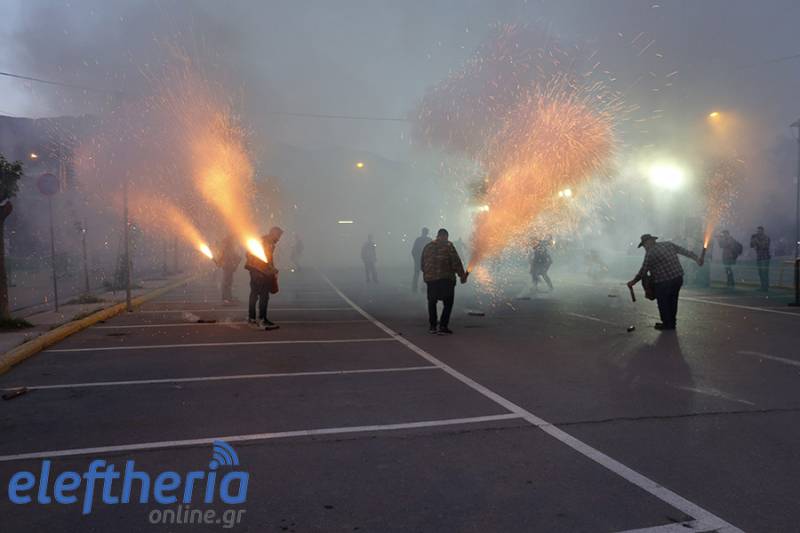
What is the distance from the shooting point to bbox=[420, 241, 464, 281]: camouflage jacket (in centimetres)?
1062

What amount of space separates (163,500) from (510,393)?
3.61 meters

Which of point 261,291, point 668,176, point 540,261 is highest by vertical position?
point 668,176

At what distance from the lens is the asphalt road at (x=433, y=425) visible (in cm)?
360

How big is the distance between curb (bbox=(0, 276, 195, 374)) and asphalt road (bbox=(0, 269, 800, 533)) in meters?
0.19

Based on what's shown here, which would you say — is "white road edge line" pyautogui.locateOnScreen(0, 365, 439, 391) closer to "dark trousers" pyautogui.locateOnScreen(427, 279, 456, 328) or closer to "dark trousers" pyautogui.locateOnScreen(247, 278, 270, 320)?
"dark trousers" pyautogui.locateOnScreen(427, 279, 456, 328)

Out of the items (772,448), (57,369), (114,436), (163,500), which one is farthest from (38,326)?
(772,448)

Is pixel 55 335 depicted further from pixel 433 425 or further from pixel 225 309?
pixel 433 425

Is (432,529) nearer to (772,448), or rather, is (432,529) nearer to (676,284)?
(772,448)

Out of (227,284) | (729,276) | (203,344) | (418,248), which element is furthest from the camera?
(729,276)

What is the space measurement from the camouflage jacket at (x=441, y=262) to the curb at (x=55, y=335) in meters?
5.79

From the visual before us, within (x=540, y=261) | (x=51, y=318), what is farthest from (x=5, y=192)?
(x=540, y=261)

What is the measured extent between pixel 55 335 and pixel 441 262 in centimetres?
613

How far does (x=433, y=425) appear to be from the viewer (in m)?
5.23

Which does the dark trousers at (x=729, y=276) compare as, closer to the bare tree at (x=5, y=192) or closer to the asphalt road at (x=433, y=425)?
the asphalt road at (x=433, y=425)
